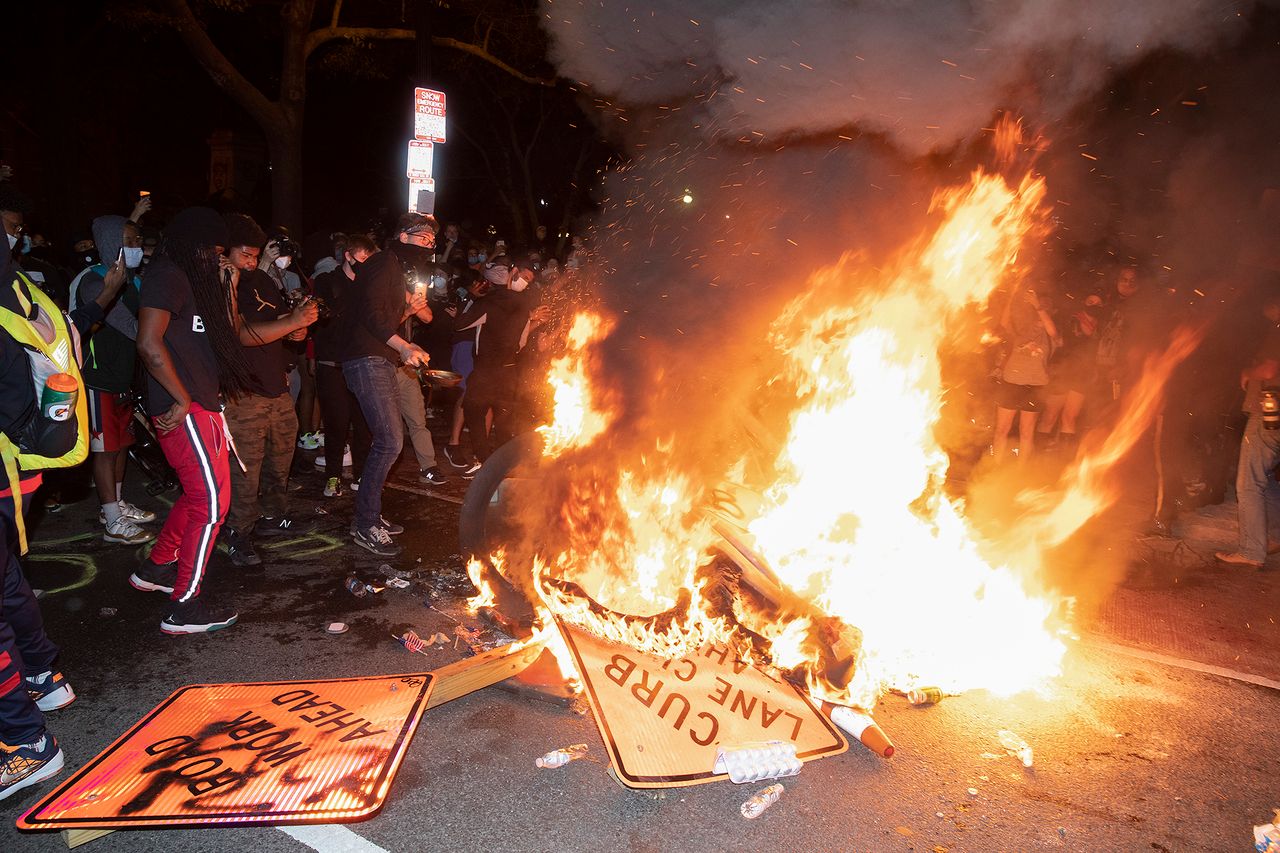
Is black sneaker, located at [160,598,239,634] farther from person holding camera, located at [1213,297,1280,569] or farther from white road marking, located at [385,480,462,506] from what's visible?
person holding camera, located at [1213,297,1280,569]

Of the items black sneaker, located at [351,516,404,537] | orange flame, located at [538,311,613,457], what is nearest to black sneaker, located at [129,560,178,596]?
black sneaker, located at [351,516,404,537]

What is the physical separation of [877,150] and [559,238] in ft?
94.3

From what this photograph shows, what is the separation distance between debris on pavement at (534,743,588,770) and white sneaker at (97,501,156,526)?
4239 mm

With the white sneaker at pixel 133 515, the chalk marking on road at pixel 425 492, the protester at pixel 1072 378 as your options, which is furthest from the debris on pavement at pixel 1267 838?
the white sneaker at pixel 133 515

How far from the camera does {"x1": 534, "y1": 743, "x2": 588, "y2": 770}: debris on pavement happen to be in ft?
11.0

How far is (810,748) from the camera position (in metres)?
3.45

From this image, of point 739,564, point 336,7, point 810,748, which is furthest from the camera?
point 336,7

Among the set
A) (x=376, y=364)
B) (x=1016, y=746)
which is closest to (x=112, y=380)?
(x=376, y=364)

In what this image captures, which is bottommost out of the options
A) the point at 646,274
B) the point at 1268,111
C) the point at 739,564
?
the point at 739,564

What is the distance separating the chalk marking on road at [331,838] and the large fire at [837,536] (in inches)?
60.0

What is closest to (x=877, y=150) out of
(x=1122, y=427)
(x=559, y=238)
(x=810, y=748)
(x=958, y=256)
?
(x=958, y=256)

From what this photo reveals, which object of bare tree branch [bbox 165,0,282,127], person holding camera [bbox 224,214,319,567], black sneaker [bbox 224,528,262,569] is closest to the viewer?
person holding camera [bbox 224,214,319,567]

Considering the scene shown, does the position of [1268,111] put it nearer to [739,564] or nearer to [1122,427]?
[1122,427]

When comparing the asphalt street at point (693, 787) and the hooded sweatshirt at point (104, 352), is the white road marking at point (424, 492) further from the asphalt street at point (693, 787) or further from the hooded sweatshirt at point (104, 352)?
the hooded sweatshirt at point (104, 352)
